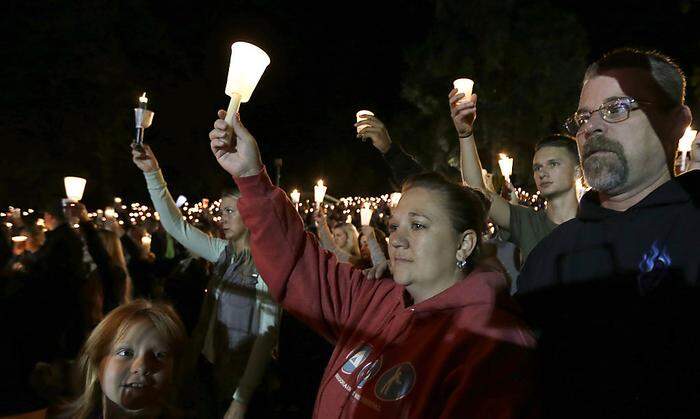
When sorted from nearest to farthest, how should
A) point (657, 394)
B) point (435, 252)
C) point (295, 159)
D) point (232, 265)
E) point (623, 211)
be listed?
point (657, 394) → point (623, 211) → point (435, 252) → point (232, 265) → point (295, 159)

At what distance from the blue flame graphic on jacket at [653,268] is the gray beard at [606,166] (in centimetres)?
25

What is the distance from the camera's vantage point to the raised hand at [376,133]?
4047 mm

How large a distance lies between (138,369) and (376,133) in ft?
7.22

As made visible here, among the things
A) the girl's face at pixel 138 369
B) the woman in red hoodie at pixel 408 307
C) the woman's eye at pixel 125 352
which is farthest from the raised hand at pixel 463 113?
the woman's eye at pixel 125 352

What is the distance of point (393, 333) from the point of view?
227 cm

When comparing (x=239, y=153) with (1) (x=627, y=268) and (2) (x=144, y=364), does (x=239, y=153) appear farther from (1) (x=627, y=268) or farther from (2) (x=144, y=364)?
(1) (x=627, y=268)

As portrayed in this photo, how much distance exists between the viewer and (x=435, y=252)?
93.0 inches

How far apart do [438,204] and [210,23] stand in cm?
2645

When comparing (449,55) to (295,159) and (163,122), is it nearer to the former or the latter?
(295,159)

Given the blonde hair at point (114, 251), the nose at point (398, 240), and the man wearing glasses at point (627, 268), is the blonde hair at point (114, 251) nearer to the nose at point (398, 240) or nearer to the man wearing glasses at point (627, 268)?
the nose at point (398, 240)

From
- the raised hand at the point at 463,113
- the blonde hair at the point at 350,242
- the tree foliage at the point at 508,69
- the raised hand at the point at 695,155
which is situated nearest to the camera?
the raised hand at the point at 695,155

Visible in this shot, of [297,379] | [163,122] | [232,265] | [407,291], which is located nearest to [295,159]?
[163,122]

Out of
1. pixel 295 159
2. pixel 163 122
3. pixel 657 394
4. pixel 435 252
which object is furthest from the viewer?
pixel 295 159

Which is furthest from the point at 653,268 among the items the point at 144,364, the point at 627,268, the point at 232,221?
the point at 232,221
